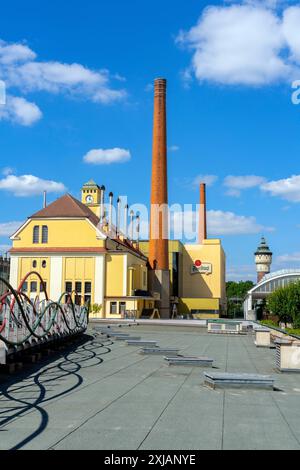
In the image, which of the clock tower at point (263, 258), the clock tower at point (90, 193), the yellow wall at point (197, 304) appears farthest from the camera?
the clock tower at point (263, 258)

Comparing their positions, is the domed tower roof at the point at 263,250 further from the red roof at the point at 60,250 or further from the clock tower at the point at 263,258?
the red roof at the point at 60,250

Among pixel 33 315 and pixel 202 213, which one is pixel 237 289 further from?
pixel 33 315

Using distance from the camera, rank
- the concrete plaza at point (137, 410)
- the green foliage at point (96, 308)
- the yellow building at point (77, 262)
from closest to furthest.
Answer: the concrete plaza at point (137, 410)
the green foliage at point (96, 308)
the yellow building at point (77, 262)

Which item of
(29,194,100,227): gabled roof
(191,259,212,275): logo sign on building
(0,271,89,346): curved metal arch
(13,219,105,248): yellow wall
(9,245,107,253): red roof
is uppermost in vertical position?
(29,194,100,227): gabled roof

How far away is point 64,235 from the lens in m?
66.5

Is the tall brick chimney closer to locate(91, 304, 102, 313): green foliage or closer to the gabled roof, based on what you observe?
the gabled roof

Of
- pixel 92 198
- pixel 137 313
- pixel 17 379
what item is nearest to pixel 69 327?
pixel 17 379

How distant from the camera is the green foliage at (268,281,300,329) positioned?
5850 cm

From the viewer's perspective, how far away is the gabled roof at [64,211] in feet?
220

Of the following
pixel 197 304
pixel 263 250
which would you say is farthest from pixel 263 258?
pixel 197 304

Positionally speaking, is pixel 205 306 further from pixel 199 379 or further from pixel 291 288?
pixel 199 379

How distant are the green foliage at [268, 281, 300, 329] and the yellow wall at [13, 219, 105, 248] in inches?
839

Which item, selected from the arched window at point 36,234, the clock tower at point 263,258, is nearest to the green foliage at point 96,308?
the arched window at point 36,234

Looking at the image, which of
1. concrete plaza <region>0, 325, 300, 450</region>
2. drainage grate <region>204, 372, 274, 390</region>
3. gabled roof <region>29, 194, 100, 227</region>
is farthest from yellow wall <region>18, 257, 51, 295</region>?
drainage grate <region>204, 372, 274, 390</region>
